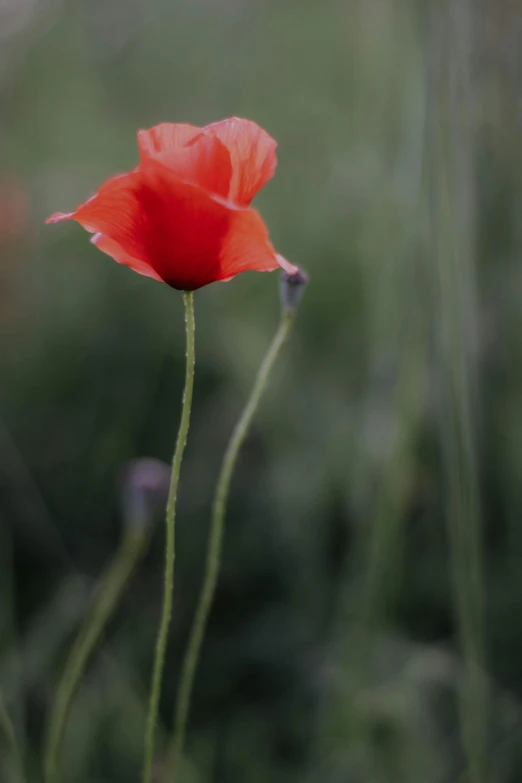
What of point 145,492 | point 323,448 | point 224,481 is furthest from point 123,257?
point 323,448

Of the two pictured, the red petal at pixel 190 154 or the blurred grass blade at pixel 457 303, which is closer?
the red petal at pixel 190 154

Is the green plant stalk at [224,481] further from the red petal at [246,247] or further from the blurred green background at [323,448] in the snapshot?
the blurred green background at [323,448]

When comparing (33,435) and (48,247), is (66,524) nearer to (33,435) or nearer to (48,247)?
(33,435)

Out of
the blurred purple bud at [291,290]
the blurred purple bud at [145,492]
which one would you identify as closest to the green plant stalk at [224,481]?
the blurred purple bud at [291,290]

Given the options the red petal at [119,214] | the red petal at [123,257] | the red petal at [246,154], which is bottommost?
the red petal at [123,257]

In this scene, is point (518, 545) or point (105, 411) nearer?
point (518, 545)

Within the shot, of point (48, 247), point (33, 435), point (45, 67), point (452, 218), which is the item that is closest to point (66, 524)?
point (33, 435)

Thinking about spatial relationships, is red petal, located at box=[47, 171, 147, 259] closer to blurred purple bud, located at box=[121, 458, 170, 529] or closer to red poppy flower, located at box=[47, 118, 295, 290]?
red poppy flower, located at box=[47, 118, 295, 290]
